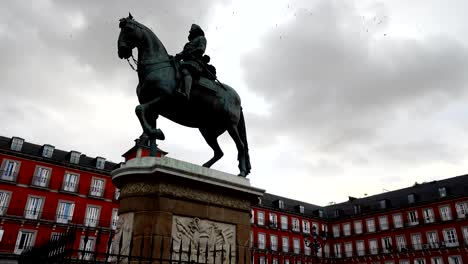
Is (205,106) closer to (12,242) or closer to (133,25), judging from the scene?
(133,25)

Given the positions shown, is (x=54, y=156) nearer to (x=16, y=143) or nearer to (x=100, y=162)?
(x=16, y=143)

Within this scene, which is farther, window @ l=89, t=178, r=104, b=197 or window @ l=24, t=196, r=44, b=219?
window @ l=89, t=178, r=104, b=197

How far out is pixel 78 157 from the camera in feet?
131

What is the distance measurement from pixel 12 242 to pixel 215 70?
110 feet

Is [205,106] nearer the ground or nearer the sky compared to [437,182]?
nearer the ground

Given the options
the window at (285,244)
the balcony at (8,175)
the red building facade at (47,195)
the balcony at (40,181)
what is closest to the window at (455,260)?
the window at (285,244)

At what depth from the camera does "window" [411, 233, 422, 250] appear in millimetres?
48784

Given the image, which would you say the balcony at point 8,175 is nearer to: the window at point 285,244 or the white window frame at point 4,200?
the white window frame at point 4,200

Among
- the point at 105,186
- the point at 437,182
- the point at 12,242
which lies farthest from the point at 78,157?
the point at 437,182

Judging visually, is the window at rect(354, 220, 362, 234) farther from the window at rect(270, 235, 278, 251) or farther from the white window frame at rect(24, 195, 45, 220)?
the white window frame at rect(24, 195, 45, 220)

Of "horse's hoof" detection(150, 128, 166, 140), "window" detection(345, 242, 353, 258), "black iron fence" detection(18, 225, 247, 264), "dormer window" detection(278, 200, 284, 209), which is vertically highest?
"dormer window" detection(278, 200, 284, 209)

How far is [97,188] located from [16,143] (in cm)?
908

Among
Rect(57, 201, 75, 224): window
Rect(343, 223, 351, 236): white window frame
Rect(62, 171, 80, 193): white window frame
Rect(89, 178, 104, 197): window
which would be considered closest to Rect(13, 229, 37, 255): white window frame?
Rect(57, 201, 75, 224): window

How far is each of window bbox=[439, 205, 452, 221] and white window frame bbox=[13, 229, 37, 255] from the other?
47.4 metres
